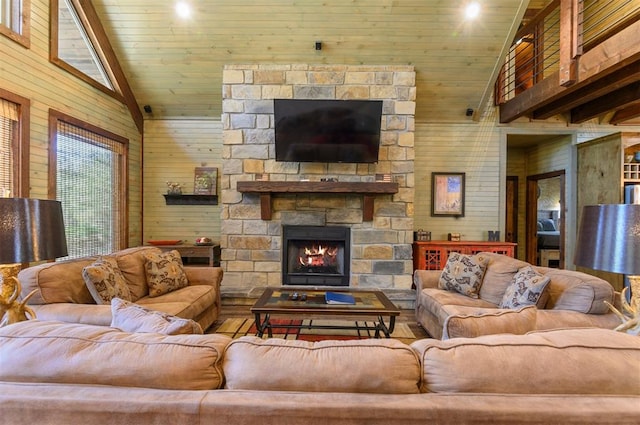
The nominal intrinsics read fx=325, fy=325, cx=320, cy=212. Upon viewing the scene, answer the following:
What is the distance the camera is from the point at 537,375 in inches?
36.7

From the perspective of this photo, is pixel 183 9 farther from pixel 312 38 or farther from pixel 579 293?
pixel 579 293

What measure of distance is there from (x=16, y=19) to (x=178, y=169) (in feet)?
8.30

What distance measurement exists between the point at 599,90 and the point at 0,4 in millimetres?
6254

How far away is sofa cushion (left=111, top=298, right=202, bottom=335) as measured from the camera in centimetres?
117

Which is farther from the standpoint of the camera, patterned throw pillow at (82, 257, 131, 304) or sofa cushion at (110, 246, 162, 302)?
sofa cushion at (110, 246, 162, 302)

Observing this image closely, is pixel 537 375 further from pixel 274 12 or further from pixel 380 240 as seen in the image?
pixel 274 12

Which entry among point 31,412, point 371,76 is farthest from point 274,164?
point 31,412

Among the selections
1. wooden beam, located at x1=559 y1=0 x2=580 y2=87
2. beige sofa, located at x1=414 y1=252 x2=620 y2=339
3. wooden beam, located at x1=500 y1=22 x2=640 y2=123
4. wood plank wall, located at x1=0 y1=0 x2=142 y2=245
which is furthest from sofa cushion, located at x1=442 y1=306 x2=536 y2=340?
wood plank wall, located at x1=0 y1=0 x2=142 y2=245

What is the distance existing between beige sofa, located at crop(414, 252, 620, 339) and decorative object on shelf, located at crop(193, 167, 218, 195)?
11.3 ft

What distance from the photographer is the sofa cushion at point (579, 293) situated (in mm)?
2229

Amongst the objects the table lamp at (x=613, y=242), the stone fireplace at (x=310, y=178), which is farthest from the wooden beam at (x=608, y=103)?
the table lamp at (x=613, y=242)

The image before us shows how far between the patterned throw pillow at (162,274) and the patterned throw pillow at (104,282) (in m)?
0.31

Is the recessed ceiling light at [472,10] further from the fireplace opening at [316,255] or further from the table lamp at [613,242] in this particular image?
the table lamp at [613,242]

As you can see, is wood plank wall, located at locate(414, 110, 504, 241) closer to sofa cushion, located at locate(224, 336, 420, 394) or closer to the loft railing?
the loft railing
